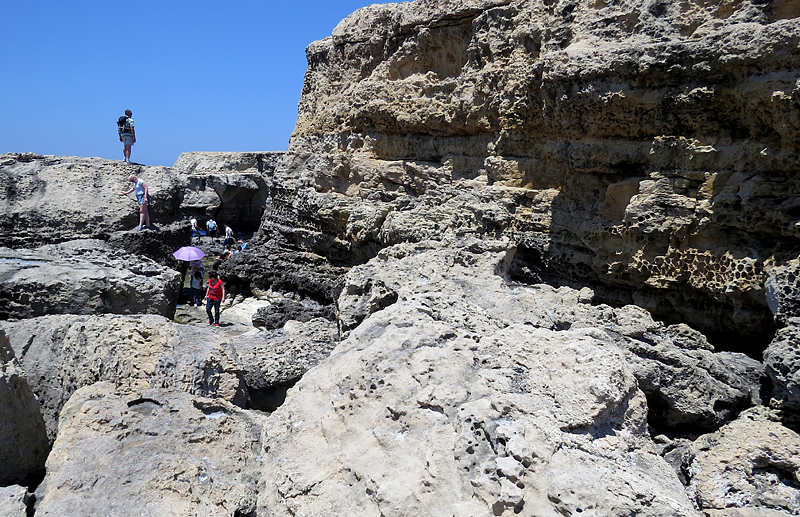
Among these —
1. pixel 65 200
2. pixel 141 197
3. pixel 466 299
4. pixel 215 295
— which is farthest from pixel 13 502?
pixel 65 200

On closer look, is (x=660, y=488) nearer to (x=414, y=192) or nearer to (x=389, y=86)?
(x=414, y=192)

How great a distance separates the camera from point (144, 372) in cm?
405

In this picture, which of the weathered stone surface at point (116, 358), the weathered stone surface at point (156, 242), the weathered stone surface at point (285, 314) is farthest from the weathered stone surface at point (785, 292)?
the weathered stone surface at point (156, 242)

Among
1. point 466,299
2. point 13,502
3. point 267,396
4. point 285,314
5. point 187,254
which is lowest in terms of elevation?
point 285,314

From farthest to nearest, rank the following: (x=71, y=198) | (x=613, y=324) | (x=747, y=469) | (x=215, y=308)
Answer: (x=71, y=198), (x=215, y=308), (x=613, y=324), (x=747, y=469)

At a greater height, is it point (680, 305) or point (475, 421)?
point (475, 421)

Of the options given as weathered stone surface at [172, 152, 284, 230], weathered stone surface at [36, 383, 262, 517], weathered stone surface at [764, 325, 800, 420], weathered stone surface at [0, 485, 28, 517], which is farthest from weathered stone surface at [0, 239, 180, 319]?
weathered stone surface at [172, 152, 284, 230]

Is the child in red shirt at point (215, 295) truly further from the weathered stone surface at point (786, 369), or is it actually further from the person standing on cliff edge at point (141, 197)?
the weathered stone surface at point (786, 369)

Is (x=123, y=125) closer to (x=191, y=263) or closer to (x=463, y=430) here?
(x=191, y=263)

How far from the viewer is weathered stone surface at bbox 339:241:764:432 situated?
4.25 meters

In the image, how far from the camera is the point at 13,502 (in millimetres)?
2859

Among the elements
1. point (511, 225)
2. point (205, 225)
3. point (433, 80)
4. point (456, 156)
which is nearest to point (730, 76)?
point (511, 225)

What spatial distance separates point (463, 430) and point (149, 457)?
5.82 feet

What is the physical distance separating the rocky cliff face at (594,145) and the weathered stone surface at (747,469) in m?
2.28
